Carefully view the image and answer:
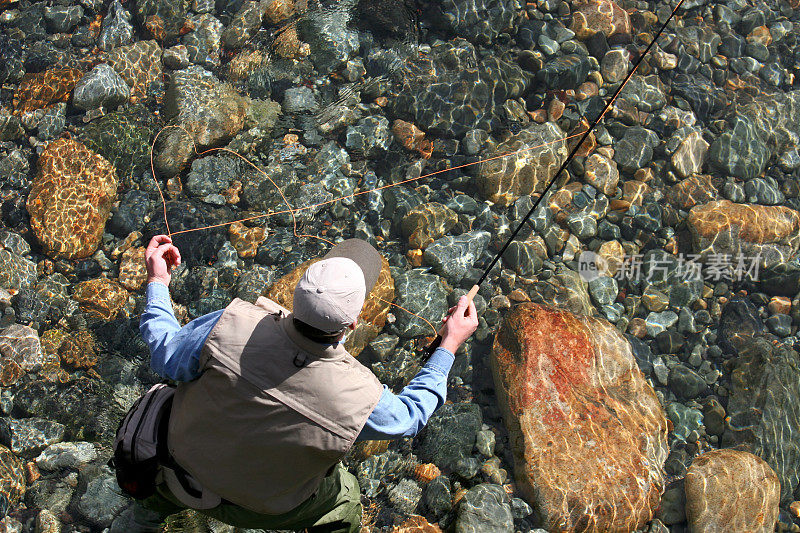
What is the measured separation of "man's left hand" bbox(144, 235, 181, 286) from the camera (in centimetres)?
282

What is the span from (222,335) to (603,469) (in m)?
3.36

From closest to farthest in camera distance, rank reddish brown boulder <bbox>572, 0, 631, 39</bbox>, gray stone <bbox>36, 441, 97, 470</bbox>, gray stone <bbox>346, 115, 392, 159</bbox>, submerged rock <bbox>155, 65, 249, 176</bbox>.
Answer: gray stone <bbox>36, 441, 97, 470</bbox>, submerged rock <bbox>155, 65, 249, 176</bbox>, gray stone <bbox>346, 115, 392, 159</bbox>, reddish brown boulder <bbox>572, 0, 631, 39</bbox>

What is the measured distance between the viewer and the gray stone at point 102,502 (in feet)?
13.4

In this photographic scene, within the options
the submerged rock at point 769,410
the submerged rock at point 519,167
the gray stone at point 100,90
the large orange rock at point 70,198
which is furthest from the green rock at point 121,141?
the submerged rock at point 769,410

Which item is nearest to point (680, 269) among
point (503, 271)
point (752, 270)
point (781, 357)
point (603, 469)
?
point (752, 270)

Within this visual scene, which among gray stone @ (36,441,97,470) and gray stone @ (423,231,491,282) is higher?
gray stone @ (423,231,491,282)

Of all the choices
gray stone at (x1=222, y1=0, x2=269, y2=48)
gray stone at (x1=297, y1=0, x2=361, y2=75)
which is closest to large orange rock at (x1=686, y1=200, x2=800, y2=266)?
gray stone at (x1=297, y1=0, x2=361, y2=75)

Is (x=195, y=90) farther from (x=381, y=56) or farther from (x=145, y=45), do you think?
(x=381, y=56)

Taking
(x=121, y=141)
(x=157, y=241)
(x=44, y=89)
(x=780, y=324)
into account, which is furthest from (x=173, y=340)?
(x=780, y=324)

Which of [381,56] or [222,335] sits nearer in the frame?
[222,335]

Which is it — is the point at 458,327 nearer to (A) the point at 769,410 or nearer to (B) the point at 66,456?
(B) the point at 66,456

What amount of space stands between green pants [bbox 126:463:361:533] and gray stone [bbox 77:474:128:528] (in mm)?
670

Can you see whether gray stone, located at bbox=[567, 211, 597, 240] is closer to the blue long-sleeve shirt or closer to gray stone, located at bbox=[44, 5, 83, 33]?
the blue long-sleeve shirt

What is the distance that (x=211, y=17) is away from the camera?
22.9ft
